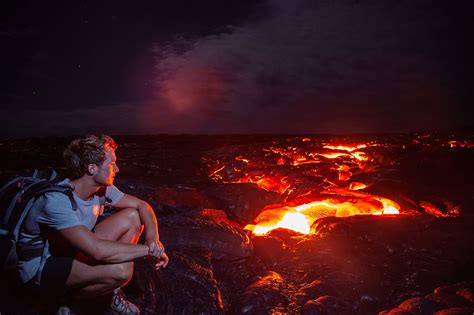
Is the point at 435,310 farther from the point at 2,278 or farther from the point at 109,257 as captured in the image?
the point at 2,278

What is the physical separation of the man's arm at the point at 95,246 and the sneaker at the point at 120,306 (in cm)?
72

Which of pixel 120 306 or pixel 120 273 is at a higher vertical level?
pixel 120 273

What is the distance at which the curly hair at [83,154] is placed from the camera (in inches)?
109

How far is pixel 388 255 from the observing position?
4.65 meters

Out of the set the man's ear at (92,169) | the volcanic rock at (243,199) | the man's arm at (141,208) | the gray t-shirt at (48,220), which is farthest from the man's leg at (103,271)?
the volcanic rock at (243,199)

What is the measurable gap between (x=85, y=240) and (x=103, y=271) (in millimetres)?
476

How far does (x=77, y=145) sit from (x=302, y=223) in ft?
16.7

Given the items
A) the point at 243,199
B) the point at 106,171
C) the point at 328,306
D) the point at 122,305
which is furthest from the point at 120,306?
the point at 243,199

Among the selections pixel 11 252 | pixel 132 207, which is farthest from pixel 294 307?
pixel 11 252

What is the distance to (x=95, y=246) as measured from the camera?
2518mm

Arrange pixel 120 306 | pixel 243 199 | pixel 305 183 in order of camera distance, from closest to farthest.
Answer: pixel 120 306
pixel 243 199
pixel 305 183

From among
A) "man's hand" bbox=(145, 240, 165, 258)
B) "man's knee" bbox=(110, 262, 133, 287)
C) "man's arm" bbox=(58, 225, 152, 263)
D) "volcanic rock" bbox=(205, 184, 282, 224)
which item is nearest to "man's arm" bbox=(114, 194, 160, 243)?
"man's hand" bbox=(145, 240, 165, 258)

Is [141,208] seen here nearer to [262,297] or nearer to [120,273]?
[120,273]

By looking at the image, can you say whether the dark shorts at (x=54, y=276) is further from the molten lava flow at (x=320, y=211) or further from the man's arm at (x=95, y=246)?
the molten lava flow at (x=320, y=211)
